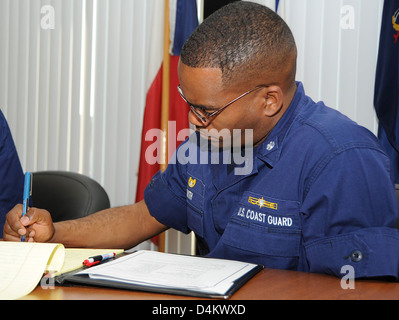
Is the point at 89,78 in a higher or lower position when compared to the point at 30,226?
higher

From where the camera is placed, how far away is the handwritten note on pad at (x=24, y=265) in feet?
2.67

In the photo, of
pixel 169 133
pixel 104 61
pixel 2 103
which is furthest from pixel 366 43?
pixel 2 103

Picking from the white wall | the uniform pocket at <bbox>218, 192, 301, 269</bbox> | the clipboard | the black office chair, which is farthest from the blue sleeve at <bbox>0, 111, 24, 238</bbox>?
the white wall

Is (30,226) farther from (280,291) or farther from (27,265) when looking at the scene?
(280,291)

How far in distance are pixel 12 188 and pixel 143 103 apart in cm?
154

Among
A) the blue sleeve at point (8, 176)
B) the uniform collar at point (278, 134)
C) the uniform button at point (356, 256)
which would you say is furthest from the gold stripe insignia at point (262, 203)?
the blue sleeve at point (8, 176)

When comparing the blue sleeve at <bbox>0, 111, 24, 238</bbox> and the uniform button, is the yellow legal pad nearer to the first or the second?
the uniform button

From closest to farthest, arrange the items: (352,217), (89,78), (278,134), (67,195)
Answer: (352,217), (278,134), (67,195), (89,78)

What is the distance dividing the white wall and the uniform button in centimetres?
197

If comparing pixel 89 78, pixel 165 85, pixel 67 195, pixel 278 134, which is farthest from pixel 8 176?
pixel 89 78

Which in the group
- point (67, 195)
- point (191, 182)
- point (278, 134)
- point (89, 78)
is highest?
point (89, 78)

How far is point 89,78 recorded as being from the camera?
3.39 meters

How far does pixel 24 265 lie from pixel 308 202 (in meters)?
0.57

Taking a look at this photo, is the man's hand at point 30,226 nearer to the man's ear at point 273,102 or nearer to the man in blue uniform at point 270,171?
the man in blue uniform at point 270,171
